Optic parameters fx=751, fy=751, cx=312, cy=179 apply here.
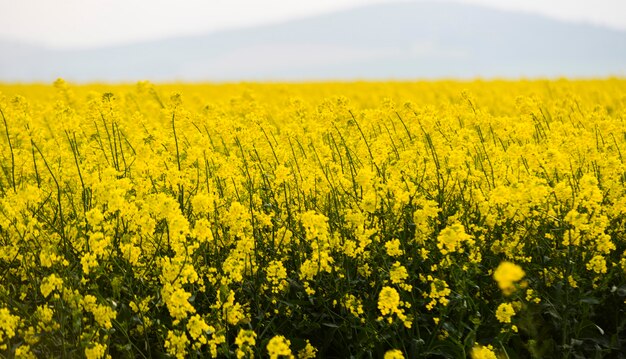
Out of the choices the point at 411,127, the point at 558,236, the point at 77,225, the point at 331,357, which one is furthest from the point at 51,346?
the point at 411,127

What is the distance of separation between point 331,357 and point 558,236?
1564 millimetres

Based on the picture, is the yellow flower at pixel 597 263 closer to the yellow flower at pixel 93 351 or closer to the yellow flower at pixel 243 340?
the yellow flower at pixel 243 340

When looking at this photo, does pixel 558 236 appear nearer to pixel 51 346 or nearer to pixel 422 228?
pixel 422 228

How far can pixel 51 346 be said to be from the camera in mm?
3893

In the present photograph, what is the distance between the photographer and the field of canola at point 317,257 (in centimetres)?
376

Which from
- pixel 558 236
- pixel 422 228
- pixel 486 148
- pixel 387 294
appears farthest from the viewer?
pixel 486 148

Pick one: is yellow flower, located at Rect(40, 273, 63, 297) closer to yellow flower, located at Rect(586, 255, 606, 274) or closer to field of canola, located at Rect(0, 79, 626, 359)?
field of canola, located at Rect(0, 79, 626, 359)

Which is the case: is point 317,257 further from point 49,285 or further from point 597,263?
point 597,263

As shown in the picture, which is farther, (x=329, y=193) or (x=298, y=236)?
(x=329, y=193)

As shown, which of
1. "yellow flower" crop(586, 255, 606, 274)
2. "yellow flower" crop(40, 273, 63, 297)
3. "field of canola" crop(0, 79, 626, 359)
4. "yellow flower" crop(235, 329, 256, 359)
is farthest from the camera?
"yellow flower" crop(586, 255, 606, 274)

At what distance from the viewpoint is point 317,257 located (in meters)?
3.94

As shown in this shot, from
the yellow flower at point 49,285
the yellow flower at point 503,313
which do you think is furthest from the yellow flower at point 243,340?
Answer: the yellow flower at point 503,313

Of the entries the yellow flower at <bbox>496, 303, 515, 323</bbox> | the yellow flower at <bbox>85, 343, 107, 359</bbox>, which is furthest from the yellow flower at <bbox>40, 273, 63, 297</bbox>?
the yellow flower at <bbox>496, 303, 515, 323</bbox>

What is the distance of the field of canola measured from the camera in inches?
148
